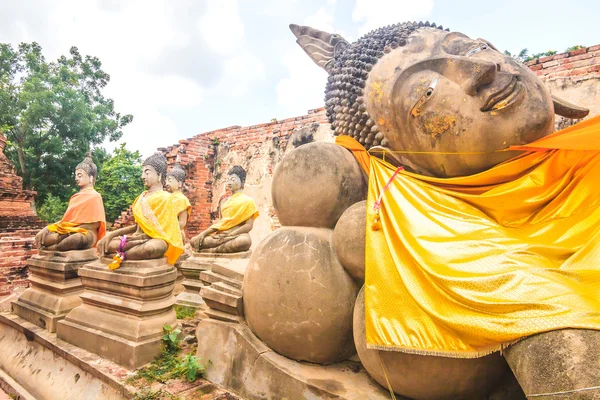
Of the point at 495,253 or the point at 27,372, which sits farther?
the point at 27,372

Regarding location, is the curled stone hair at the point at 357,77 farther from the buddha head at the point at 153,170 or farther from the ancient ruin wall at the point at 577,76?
the ancient ruin wall at the point at 577,76

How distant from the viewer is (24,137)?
13180mm

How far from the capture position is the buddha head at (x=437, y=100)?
4.29 ft

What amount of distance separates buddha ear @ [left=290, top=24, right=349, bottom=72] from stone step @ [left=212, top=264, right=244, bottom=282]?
1.31 metres

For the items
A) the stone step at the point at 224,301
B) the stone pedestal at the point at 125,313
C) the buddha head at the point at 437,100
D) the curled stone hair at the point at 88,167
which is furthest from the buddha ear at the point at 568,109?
the curled stone hair at the point at 88,167

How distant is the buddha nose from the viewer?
4.25ft

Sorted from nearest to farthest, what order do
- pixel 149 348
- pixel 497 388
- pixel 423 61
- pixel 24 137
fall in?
pixel 497 388 → pixel 423 61 → pixel 149 348 → pixel 24 137

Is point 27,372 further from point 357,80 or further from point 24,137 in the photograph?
point 24,137

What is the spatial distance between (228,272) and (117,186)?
1400cm

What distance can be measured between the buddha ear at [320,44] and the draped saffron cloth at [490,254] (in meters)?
0.93

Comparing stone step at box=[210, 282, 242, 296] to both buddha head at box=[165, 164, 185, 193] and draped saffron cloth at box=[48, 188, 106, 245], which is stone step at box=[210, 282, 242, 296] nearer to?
draped saffron cloth at box=[48, 188, 106, 245]

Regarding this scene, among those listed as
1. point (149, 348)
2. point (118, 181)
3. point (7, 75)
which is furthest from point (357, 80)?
point (7, 75)

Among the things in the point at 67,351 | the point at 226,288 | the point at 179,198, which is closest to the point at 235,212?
the point at 179,198

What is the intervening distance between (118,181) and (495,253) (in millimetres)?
15369
